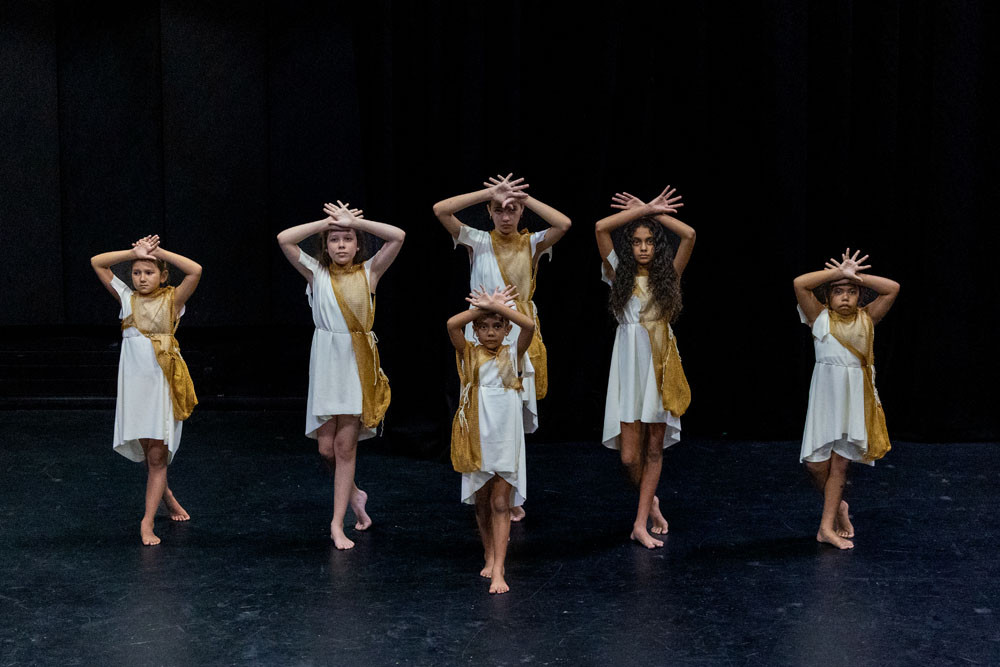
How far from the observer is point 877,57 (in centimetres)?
595

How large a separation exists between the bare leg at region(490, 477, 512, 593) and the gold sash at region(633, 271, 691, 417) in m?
0.78

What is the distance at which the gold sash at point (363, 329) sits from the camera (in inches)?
167

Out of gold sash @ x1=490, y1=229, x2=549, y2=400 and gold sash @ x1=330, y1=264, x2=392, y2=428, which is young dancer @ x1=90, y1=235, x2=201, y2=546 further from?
gold sash @ x1=490, y1=229, x2=549, y2=400

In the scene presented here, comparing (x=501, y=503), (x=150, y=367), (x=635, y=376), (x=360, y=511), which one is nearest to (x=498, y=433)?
(x=501, y=503)

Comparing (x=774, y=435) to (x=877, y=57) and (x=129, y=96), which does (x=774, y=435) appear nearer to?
(x=877, y=57)

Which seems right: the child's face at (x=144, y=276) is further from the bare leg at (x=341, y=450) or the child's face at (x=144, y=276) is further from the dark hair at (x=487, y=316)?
the dark hair at (x=487, y=316)

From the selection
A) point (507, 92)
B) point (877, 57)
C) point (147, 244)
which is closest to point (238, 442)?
point (147, 244)

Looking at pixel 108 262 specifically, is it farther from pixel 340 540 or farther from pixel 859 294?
pixel 859 294

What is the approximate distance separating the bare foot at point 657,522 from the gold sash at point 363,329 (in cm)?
115

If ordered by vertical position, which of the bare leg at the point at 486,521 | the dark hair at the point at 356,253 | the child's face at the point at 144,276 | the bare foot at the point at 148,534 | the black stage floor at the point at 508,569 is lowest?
the black stage floor at the point at 508,569

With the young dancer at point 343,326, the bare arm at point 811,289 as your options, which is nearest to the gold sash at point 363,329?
the young dancer at point 343,326

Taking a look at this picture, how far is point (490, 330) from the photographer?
→ 3756mm

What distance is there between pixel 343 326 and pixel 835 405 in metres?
1.89

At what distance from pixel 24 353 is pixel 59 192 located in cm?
111
